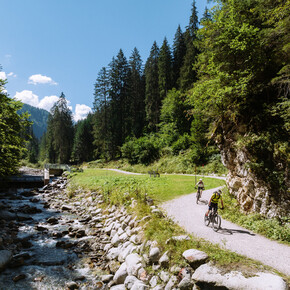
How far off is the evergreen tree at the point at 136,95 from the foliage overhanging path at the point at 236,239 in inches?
1359

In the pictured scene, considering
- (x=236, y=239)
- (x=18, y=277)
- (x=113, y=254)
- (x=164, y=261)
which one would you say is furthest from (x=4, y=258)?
(x=236, y=239)

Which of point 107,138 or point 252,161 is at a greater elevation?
point 107,138

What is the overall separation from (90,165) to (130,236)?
1513 inches

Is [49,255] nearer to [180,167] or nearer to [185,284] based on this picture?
[185,284]

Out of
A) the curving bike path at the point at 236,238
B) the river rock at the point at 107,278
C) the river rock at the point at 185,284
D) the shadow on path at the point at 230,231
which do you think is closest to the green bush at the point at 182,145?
the curving bike path at the point at 236,238

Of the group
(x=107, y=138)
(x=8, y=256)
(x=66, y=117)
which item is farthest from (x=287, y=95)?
(x=66, y=117)

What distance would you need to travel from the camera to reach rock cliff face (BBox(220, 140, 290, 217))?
7.88 m

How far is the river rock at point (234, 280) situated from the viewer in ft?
13.5

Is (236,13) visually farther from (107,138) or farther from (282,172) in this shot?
(107,138)

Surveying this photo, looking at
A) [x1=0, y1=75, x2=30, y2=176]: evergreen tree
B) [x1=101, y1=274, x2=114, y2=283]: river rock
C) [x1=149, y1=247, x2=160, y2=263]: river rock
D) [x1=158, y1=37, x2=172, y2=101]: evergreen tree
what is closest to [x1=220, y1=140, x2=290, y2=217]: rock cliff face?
[x1=149, y1=247, x2=160, y2=263]: river rock

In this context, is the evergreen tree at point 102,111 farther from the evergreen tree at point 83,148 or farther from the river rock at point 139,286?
the river rock at point 139,286

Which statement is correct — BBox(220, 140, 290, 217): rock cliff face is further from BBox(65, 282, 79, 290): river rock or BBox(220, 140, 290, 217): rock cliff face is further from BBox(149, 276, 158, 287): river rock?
BBox(65, 282, 79, 290): river rock

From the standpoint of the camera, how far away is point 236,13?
9.59 metres

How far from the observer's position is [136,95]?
5009 cm
